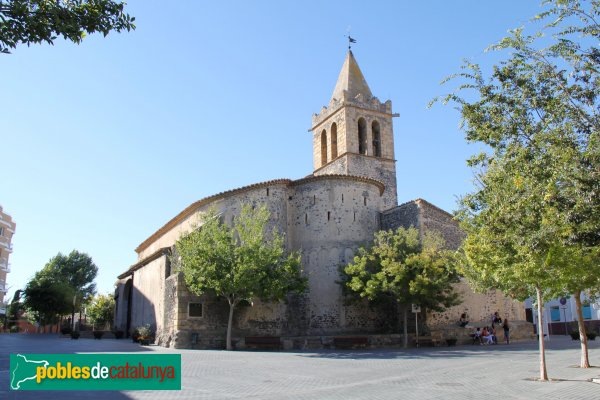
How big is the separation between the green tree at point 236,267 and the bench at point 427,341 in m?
6.91

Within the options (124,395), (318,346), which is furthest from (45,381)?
(318,346)

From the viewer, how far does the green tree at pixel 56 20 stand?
6332 mm

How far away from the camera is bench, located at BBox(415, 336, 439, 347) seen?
1070 inches

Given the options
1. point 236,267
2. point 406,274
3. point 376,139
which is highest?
point 376,139

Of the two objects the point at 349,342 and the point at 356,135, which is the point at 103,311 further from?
the point at 349,342

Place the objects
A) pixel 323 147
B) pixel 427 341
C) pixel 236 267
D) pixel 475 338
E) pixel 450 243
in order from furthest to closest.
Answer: pixel 323 147, pixel 450 243, pixel 475 338, pixel 427 341, pixel 236 267

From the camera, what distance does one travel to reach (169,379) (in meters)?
11.5

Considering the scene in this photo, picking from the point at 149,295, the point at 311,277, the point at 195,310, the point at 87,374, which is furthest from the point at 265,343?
the point at 87,374

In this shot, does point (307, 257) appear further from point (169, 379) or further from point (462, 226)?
point (169, 379)

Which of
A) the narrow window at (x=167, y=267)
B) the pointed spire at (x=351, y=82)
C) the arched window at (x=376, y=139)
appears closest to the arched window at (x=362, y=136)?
the arched window at (x=376, y=139)

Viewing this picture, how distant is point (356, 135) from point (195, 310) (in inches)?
813

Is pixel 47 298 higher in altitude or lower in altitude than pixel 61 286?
lower

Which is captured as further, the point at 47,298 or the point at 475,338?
the point at 47,298

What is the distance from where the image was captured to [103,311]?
179 feet
